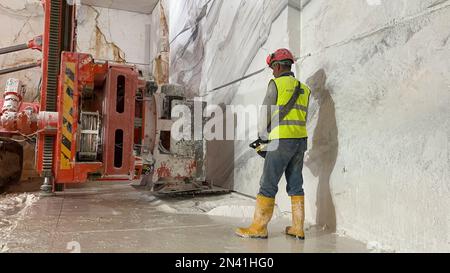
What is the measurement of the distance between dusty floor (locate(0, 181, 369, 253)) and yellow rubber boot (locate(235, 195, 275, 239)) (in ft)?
0.22

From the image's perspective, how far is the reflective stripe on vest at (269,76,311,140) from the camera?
252cm

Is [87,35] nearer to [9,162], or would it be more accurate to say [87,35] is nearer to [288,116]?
[9,162]

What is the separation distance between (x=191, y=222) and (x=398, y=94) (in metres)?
1.82

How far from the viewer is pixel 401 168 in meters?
2.07

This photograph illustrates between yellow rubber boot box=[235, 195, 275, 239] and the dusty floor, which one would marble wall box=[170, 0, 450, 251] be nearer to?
the dusty floor

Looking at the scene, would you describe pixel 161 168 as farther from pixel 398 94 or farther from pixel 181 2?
pixel 181 2

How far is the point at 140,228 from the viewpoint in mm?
2662

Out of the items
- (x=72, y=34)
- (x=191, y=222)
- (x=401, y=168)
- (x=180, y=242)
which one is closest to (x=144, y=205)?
(x=191, y=222)

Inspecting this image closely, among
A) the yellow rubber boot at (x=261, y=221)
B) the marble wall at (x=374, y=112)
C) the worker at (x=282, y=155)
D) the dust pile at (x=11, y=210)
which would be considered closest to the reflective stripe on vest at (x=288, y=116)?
the worker at (x=282, y=155)

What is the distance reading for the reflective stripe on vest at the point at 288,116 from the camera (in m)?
2.52

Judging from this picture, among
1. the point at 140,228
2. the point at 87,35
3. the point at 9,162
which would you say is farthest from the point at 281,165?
the point at 87,35

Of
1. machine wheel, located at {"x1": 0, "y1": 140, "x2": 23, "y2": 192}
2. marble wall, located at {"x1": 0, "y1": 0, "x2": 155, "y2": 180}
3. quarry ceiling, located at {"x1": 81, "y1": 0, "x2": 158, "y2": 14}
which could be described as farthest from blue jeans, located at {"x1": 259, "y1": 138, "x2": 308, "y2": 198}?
quarry ceiling, located at {"x1": 81, "y1": 0, "x2": 158, "y2": 14}

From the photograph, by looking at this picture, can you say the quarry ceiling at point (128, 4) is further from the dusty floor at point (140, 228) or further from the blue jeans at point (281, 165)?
the blue jeans at point (281, 165)

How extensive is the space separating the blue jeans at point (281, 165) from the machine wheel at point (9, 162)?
348 centimetres
